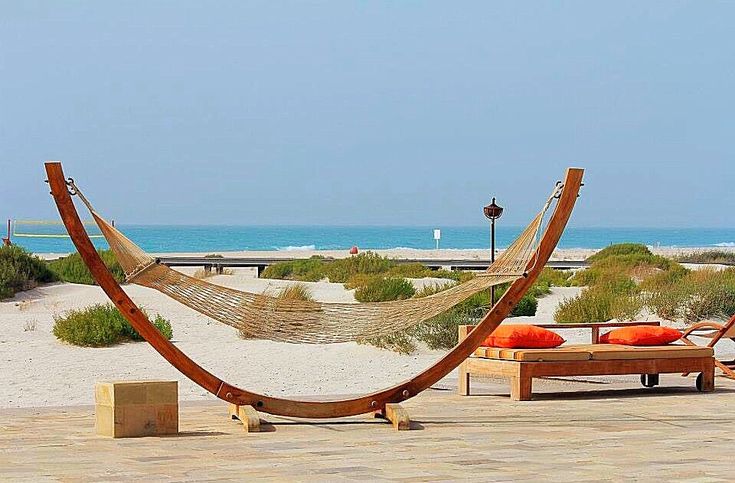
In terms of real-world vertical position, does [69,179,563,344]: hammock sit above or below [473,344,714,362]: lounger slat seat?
above

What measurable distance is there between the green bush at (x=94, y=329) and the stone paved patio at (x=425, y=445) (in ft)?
14.3

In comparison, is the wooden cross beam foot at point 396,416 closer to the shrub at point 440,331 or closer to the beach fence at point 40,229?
the beach fence at point 40,229

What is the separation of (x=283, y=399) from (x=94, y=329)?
5.72 metres

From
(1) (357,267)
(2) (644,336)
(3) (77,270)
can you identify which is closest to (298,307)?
(2) (644,336)

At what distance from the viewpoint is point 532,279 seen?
23.6 feet

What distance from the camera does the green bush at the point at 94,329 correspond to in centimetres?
1219

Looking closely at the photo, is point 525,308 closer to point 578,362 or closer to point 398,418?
point 578,362

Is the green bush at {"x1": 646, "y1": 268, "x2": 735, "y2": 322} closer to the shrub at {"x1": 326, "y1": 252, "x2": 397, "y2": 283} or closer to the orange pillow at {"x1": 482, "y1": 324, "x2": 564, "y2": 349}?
the orange pillow at {"x1": 482, "y1": 324, "x2": 564, "y2": 349}

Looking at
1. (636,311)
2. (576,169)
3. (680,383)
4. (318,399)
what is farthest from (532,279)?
(636,311)

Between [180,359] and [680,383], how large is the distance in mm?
4194

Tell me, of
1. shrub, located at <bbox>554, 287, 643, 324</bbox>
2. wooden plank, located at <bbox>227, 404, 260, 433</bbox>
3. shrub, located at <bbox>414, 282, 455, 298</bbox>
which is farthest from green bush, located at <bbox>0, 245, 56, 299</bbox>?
wooden plank, located at <bbox>227, 404, 260, 433</bbox>

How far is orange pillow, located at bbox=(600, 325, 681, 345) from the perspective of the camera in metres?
8.63

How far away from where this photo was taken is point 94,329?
12266 millimetres

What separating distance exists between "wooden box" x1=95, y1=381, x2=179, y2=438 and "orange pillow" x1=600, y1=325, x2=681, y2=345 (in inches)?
135
